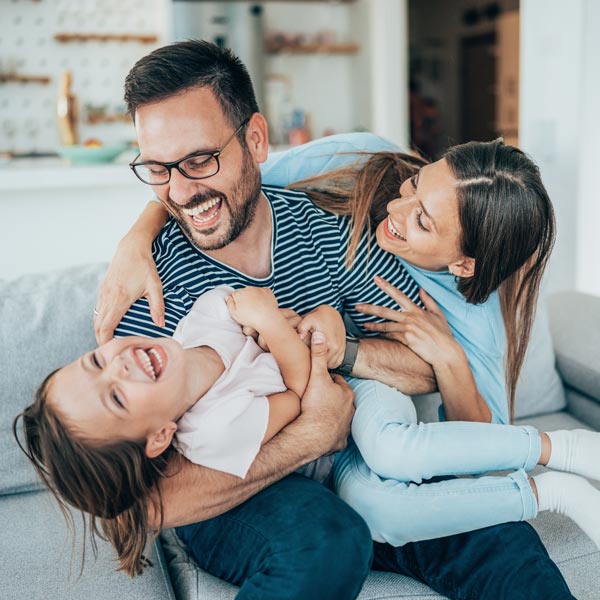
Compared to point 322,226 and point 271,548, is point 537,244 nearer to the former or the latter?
point 322,226

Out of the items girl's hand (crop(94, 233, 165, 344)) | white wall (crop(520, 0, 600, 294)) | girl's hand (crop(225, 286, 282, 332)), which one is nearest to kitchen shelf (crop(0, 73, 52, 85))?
white wall (crop(520, 0, 600, 294))

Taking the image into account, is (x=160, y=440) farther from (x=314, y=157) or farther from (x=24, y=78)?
(x=24, y=78)

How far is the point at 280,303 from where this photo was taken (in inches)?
67.7

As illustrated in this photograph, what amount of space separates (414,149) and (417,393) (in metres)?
0.80

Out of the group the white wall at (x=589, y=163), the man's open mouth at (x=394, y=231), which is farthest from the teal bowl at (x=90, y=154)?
the white wall at (x=589, y=163)

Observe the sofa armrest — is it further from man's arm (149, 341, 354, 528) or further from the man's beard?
the man's beard

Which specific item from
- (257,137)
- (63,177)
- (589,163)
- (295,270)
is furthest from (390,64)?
(295,270)

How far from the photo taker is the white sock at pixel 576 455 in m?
1.48

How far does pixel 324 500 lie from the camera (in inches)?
53.4

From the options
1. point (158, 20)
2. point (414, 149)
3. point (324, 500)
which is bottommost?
point (324, 500)

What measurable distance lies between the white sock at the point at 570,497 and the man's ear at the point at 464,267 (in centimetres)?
51

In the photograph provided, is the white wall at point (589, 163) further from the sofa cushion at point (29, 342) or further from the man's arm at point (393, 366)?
the sofa cushion at point (29, 342)

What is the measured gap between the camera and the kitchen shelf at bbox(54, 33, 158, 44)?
4840 mm

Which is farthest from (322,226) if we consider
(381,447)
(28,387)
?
(28,387)
